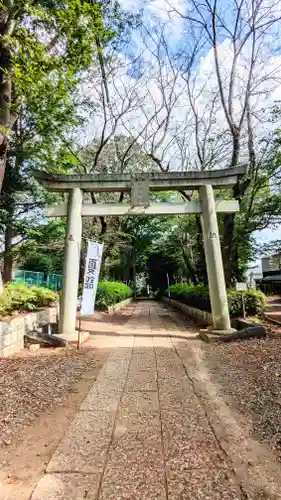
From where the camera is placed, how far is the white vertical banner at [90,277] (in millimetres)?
7402

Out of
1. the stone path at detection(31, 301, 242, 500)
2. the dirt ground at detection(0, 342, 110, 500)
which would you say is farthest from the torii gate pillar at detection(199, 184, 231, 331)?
the stone path at detection(31, 301, 242, 500)

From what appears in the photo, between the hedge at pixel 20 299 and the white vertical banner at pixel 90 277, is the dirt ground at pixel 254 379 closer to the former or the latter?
the white vertical banner at pixel 90 277

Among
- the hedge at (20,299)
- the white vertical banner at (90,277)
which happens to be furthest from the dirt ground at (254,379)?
the hedge at (20,299)

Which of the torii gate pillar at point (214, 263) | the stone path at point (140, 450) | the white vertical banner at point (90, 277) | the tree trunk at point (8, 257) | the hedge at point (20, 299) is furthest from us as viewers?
the tree trunk at point (8, 257)

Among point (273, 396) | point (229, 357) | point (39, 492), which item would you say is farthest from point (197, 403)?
point (229, 357)

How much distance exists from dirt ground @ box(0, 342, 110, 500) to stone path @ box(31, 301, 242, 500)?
149 millimetres

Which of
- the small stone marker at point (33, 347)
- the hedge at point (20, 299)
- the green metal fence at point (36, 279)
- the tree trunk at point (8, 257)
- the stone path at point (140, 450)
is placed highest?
the tree trunk at point (8, 257)

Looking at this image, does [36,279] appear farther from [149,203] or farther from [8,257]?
[149,203]

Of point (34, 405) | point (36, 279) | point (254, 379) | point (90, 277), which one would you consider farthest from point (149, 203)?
point (36, 279)

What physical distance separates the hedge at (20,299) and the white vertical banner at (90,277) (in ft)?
5.57

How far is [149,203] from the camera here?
863 cm

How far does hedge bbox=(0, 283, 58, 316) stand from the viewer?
712 centimetres

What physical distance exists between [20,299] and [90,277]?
189 cm

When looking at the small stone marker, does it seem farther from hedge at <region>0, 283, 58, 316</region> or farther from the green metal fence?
the green metal fence
